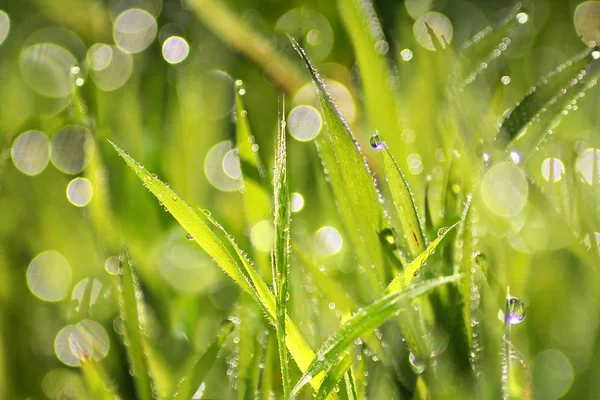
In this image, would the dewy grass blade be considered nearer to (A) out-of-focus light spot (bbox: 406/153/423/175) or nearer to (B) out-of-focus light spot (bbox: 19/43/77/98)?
(A) out-of-focus light spot (bbox: 406/153/423/175)

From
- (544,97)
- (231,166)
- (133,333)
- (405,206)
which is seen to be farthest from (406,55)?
(133,333)

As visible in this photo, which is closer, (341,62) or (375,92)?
(375,92)

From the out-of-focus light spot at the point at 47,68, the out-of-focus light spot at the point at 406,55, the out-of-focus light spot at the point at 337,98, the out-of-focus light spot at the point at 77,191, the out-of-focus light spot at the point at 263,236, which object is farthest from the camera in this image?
the out-of-focus light spot at the point at 47,68

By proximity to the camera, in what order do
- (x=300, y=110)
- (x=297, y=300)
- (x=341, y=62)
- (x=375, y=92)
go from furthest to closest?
1. (x=341, y=62)
2. (x=300, y=110)
3. (x=375, y=92)
4. (x=297, y=300)

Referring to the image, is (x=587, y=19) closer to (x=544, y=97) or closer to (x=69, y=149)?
(x=544, y=97)

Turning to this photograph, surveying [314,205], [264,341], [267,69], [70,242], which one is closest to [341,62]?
[267,69]

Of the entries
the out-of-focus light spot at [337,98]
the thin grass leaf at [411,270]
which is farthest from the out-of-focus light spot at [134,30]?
the thin grass leaf at [411,270]

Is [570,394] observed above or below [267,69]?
below

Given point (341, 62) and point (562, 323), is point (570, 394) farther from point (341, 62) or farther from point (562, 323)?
point (341, 62)

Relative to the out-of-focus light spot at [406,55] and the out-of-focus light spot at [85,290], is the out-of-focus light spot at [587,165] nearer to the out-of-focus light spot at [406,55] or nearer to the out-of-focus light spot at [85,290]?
the out-of-focus light spot at [406,55]
